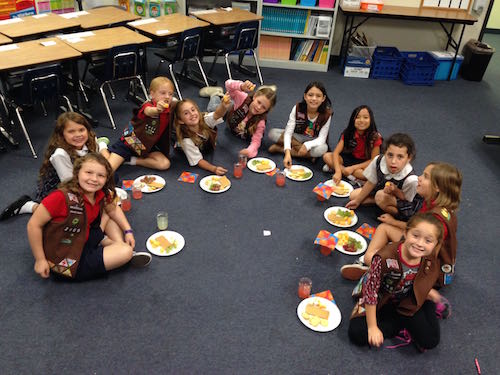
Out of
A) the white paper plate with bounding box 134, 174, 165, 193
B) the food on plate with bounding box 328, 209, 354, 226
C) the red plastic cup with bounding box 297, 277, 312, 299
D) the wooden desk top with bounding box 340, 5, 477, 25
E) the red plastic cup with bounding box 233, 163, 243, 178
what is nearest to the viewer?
the red plastic cup with bounding box 297, 277, 312, 299

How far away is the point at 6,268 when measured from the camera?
2543 mm

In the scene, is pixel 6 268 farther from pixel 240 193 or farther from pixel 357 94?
pixel 357 94

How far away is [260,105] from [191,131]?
2.00 feet

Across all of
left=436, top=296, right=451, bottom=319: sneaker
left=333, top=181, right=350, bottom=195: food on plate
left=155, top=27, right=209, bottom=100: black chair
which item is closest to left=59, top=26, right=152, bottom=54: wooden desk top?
left=155, top=27, right=209, bottom=100: black chair

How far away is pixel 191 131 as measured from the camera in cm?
350

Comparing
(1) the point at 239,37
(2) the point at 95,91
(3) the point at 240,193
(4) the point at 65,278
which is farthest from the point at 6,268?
(1) the point at 239,37

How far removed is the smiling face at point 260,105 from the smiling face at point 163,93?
27.6 inches

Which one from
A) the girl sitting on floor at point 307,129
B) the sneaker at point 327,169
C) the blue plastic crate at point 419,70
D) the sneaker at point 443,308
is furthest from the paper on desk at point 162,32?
the sneaker at point 443,308

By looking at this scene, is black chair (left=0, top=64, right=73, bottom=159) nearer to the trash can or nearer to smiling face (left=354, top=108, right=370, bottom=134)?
smiling face (left=354, top=108, right=370, bottom=134)

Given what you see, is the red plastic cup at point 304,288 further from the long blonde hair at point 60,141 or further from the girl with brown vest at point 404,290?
the long blonde hair at point 60,141

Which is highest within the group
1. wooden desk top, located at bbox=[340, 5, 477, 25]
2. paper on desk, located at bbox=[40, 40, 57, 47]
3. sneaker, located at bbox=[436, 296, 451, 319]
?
wooden desk top, located at bbox=[340, 5, 477, 25]

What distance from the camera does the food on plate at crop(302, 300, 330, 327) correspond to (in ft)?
7.57

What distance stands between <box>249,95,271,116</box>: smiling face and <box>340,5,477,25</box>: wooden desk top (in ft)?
8.09

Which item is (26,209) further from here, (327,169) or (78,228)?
(327,169)
